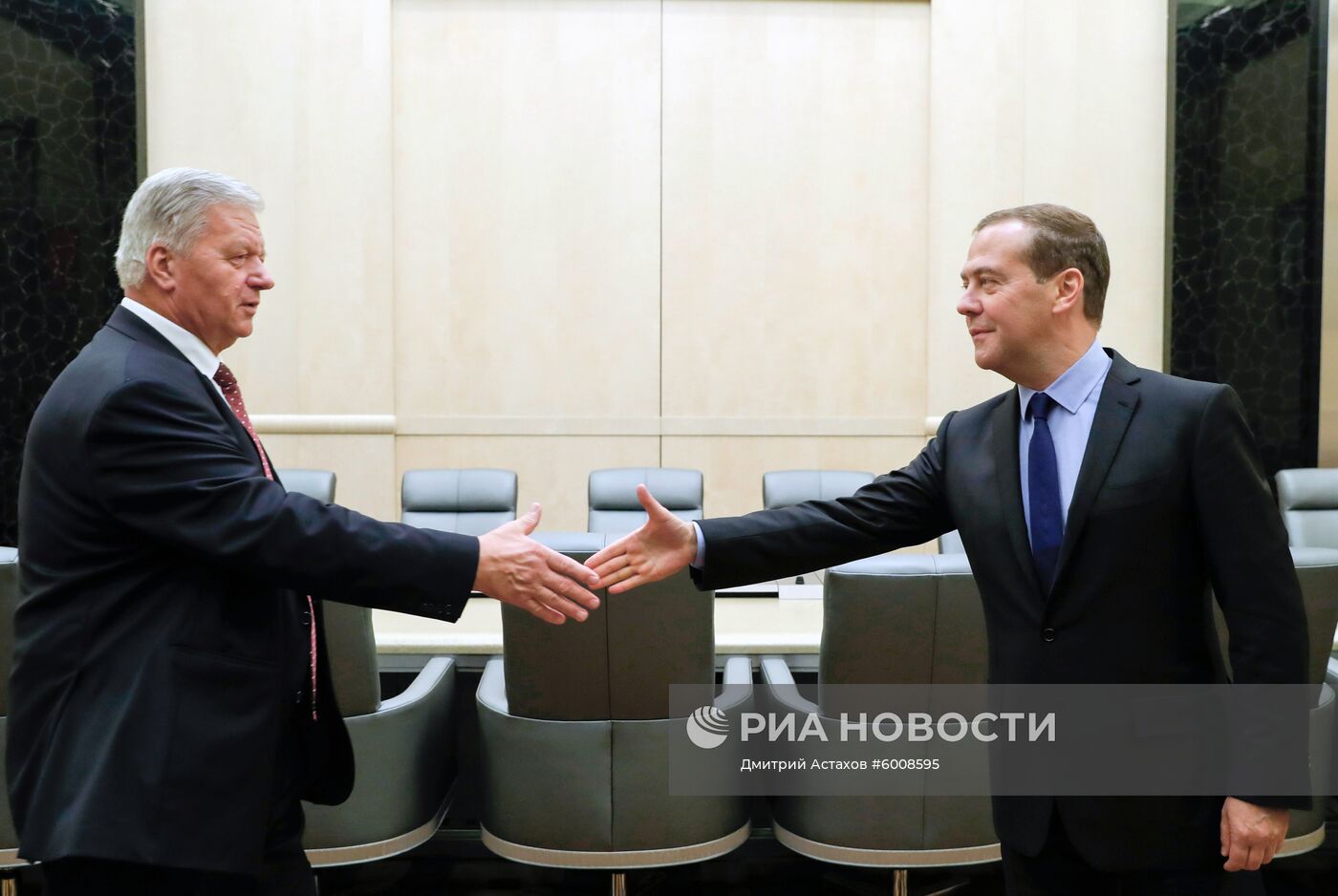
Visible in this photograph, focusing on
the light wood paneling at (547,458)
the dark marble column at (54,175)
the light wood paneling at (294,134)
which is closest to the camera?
the dark marble column at (54,175)

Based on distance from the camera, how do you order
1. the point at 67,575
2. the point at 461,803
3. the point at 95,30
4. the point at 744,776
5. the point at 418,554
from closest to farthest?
the point at 67,575 < the point at 418,554 < the point at 744,776 < the point at 461,803 < the point at 95,30

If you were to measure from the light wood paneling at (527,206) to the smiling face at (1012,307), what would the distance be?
459 cm

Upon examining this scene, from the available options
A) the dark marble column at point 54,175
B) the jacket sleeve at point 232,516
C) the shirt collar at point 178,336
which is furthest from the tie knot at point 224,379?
the dark marble column at point 54,175

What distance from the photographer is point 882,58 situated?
6.18 metres

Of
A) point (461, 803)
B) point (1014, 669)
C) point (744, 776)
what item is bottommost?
point (461, 803)

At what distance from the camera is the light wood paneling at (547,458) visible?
6.27 metres

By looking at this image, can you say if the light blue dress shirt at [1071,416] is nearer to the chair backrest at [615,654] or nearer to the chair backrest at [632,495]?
the chair backrest at [615,654]

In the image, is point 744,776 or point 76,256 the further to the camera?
point 76,256

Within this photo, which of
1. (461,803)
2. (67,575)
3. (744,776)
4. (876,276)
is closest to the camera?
(67,575)

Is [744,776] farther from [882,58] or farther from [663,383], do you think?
[882,58]

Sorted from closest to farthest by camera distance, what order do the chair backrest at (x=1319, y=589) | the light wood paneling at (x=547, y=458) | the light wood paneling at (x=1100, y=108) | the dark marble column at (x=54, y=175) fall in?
the chair backrest at (x=1319, y=589), the dark marble column at (x=54, y=175), the light wood paneling at (x=1100, y=108), the light wood paneling at (x=547, y=458)

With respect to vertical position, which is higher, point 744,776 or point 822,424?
point 822,424

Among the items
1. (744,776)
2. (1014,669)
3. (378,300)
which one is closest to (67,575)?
(1014,669)

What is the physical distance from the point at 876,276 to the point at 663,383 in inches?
55.7
